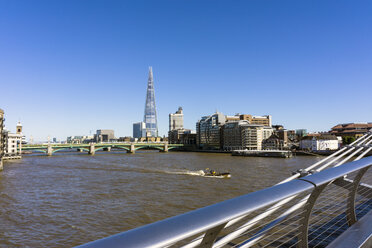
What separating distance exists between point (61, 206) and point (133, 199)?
3285 mm

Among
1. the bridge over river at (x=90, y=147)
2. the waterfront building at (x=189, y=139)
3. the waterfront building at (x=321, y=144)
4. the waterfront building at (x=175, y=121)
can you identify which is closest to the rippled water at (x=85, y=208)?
the bridge over river at (x=90, y=147)

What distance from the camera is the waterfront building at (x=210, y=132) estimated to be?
84.5m

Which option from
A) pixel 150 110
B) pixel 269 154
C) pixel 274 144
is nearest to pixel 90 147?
pixel 269 154

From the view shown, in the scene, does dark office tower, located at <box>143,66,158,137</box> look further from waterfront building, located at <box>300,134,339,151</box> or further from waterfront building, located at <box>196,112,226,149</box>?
waterfront building, located at <box>300,134,339,151</box>

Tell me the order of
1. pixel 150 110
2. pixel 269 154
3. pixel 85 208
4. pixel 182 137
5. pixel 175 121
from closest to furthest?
1. pixel 85 208
2. pixel 269 154
3. pixel 182 137
4. pixel 150 110
5. pixel 175 121

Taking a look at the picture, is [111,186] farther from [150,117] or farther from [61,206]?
[150,117]

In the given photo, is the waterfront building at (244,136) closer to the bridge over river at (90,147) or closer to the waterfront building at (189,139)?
the bridge over river at (90,147)

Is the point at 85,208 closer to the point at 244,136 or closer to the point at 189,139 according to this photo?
the point at 244,136

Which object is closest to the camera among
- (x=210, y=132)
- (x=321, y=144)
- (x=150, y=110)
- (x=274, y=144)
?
(x=321, y=144)

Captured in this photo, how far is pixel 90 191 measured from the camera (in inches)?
618

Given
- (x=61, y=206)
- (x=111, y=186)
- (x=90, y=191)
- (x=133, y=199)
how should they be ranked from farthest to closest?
(x=111, y=186) < (x=90, y=191) < (x=133, y=199) < (x=61, y=206)

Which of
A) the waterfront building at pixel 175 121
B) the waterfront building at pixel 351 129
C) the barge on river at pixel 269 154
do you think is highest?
the waterfront building at pixel 175 121

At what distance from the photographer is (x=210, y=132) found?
88375 mm

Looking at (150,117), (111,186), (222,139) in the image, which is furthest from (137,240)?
(150,117)
